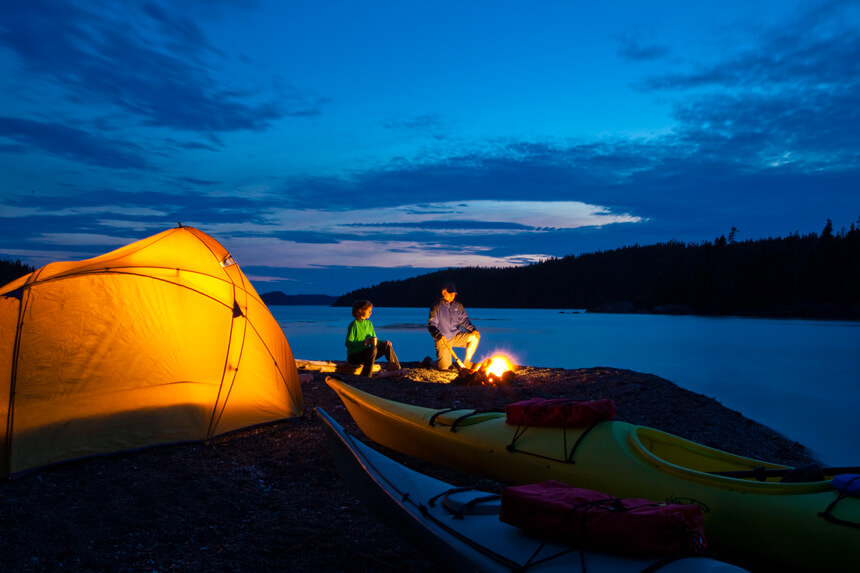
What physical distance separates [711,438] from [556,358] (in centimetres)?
1386

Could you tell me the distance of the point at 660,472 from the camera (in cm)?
371

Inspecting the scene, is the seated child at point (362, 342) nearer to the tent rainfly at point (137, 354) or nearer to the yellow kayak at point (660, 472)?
the tent rainfly at point (137, 354)

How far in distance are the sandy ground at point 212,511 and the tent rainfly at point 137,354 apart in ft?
0.85

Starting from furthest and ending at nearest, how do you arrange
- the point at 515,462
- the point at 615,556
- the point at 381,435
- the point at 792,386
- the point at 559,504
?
the point at 792,386, the point at 381,435, the point at 515,462, the point at 559,504, the point at 615,556

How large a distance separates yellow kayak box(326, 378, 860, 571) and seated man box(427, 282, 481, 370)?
4.93 m

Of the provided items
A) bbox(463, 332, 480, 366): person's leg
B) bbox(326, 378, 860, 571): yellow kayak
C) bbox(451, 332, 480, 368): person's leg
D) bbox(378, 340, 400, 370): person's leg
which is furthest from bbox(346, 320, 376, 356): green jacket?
bbox(326, 378, 860, 571): yellow kayak

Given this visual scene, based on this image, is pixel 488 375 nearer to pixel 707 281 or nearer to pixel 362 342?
pixel 362 342

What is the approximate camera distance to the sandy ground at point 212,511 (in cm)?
335

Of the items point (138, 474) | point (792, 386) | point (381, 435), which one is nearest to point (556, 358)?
point (792, 386)

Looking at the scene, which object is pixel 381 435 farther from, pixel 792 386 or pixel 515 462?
pixel 792 386

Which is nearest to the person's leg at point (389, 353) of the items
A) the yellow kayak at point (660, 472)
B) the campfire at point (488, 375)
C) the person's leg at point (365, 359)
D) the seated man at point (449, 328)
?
the person's leg at point (365, 359)

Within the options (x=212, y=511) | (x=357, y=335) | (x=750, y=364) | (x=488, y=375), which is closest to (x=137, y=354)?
(x=212, y=511)

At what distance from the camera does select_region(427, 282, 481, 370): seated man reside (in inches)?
427

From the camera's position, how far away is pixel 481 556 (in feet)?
8.89
